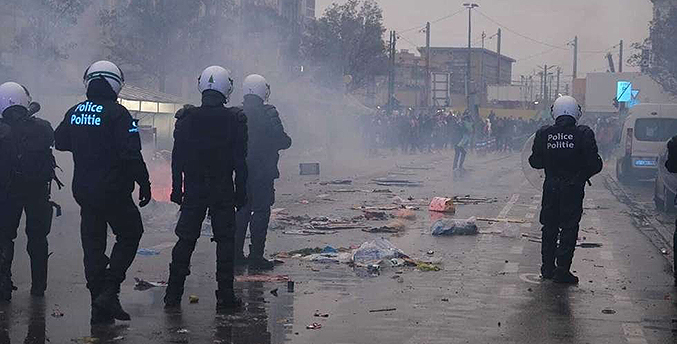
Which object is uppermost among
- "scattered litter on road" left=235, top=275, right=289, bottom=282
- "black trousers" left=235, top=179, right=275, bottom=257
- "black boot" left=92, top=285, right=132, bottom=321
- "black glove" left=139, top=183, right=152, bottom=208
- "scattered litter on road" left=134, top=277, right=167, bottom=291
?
"black glove" left=139, top=183, right=152, bottom=208

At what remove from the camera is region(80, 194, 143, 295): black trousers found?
7.57m

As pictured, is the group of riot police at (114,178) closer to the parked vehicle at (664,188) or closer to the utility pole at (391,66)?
the parked vehicle at (664,188)

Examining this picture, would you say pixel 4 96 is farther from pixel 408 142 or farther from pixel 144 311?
pixel 408 142

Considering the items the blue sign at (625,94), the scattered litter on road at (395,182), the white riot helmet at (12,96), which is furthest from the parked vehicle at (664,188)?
the blue sign at (625,94)

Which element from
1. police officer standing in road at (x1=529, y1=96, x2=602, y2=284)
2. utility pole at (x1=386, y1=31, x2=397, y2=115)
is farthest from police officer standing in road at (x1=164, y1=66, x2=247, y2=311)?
utility pole at (x1=386, y1=31, x2=397, y2=115)

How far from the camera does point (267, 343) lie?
7.04 metres

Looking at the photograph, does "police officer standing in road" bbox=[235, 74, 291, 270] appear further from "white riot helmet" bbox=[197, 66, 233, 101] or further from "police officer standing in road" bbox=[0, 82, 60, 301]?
"police officer standing in road" bbox=[0, 82, 60, 301]

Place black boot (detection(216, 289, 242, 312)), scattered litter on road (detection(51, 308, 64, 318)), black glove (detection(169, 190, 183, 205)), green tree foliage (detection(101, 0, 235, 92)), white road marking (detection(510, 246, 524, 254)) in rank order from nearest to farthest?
scattered litter on road (detection(51, 308, 64, 318)) → black boot (detection(216, 289, 242, 312)) → black glove (detection(169, 190, 183, 205)) → white road marking (detection(510, 246, 524, 254)) → green tree foliage (detection(101, 0, 235, 92))

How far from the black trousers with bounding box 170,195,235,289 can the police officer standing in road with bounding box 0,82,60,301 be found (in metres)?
1.16

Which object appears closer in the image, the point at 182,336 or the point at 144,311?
the point at 182,336

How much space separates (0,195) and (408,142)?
46852mm

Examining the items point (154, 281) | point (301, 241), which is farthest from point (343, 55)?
point (154, 281)

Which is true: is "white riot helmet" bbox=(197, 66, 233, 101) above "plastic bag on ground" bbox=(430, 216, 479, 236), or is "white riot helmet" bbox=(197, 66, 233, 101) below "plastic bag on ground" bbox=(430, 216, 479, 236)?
above

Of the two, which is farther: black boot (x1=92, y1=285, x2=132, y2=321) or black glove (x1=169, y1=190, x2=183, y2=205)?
black glove (x1=169, y1=190, x2=183, y2=205)
